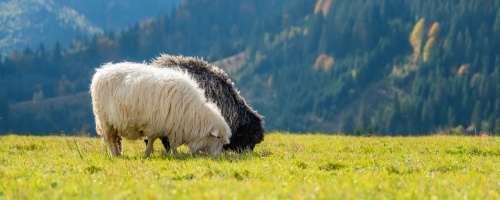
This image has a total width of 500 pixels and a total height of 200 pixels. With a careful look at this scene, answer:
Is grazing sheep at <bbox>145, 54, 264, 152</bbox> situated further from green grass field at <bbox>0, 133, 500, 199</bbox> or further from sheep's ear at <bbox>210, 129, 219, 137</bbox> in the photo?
green grass field at <bbox>0, 133, 500, 199</bbox>

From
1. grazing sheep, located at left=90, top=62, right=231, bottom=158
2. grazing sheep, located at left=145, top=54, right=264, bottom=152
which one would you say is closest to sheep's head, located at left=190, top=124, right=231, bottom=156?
grazing sheep, located at left=90, top=62, right=231, bottom=158

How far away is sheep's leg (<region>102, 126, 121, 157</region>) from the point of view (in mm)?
15516

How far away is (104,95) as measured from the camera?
1525 cm

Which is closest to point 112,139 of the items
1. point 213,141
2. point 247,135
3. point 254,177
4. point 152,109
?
point 152,109

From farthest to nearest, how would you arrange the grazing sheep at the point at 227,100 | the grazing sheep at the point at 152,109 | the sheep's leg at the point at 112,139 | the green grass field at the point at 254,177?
the grazing sheep at the point at 227,100 < the sheep's leg at the point at 112,139 < the grazing sheep at the point at 152,109 < the green grass field at the point at 254,177

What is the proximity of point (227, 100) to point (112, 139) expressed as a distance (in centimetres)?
365

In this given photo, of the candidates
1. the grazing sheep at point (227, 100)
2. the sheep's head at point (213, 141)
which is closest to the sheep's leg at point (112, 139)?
the sheep's head at point (213, 141)

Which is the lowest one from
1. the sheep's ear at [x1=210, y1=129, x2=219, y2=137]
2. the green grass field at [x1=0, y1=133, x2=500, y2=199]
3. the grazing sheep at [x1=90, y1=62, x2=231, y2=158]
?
the green grass field at [x1=0, y1=133, x2=500, y2=199]

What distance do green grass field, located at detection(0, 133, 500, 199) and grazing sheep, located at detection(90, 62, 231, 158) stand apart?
85cm

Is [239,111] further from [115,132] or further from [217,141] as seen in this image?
[115,132]

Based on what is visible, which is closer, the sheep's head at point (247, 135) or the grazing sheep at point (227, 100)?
the grazing sheep at point (227, 100)

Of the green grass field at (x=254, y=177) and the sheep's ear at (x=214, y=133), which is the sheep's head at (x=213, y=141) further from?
the green grass field at (x=254, y=177)

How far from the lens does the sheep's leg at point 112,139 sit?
15.5 meters

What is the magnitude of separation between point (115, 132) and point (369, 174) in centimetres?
714
